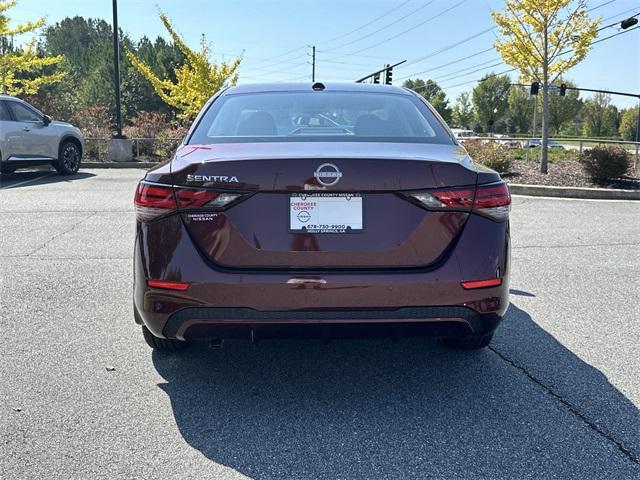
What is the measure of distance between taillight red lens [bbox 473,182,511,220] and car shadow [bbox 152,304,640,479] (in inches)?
38.7

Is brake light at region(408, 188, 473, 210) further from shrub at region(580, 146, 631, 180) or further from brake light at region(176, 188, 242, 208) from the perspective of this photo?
shrub at region(580, 146, 631, 180)

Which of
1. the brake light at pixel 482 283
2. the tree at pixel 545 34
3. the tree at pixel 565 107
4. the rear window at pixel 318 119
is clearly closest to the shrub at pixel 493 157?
the tree at pixel 545 34

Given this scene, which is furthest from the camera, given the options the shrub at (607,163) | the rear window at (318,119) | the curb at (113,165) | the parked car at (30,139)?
the curb at (113,165)

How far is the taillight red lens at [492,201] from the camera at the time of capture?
8.89 ft

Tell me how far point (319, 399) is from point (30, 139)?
12335 mm

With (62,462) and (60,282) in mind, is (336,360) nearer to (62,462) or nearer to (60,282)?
(62,462)

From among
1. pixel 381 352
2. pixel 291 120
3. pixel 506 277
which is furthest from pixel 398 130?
pixel 381 352

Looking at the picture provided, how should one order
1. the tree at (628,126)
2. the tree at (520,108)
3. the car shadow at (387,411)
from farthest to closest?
the tree at (520,108) → the tree at (628,126) → the car shadow at (387,411)

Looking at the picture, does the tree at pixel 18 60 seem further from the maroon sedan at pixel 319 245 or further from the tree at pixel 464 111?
the tree at pixel 464 111

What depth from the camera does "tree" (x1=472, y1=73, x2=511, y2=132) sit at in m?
103

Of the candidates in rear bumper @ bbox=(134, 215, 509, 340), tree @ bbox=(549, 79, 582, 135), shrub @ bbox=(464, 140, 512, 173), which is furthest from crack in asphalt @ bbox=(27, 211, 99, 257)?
tree @ bbox=(549, 79, 582, 135)

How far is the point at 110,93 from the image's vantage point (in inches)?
2274

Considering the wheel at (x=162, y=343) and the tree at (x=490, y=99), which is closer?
the wheel at (x=162, y=343)

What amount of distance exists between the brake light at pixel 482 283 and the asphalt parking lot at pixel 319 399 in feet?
2.16
